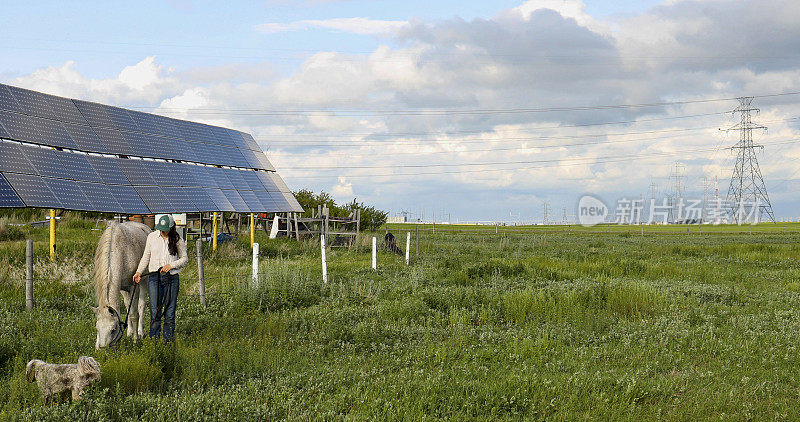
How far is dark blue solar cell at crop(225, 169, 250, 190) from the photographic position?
2664cm

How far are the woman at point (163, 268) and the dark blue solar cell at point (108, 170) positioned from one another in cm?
1257

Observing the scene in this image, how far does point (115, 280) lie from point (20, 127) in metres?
13.3

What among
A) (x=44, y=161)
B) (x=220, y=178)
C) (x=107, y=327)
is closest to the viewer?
(x=107, y=327)

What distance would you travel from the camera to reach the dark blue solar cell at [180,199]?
21.2 meters

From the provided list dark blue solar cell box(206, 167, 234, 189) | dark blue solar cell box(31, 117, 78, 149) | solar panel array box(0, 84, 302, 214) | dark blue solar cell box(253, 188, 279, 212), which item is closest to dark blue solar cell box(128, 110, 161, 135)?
solar panel array box(0, 84, 302, 214)

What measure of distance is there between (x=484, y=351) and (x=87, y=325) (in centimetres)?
649

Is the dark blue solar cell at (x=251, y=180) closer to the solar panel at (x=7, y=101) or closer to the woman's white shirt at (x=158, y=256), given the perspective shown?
the solar panel at (x=7, y=101)

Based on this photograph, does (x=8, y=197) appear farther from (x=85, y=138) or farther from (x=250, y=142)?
(x=250, y=142)

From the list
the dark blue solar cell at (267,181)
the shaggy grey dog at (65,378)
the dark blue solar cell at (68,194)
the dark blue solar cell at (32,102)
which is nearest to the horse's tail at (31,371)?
the shaggy grey dog at (65,378)

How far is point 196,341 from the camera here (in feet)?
28.0

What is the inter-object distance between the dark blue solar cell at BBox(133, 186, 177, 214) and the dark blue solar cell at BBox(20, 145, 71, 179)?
255 cm

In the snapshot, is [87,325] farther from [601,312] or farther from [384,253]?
[384,253]

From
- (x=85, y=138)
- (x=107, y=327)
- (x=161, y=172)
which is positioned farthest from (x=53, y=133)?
(x=107, y=327)

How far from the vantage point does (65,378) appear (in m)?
6.11
